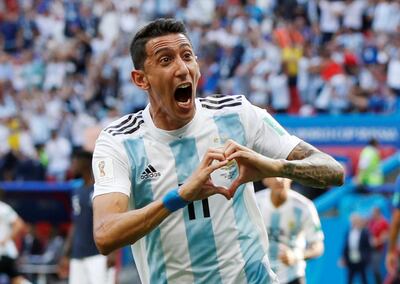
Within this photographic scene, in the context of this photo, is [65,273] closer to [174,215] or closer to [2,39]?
[174,215]

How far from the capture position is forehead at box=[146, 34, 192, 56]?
5.40 m

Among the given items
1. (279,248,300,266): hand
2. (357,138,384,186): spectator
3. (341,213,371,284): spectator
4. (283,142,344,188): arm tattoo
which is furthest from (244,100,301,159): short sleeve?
(357,138,384,186): spectator

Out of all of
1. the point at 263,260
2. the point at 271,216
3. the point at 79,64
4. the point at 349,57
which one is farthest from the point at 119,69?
the point at 263,260

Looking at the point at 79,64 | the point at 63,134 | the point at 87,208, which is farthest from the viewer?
the point at 79,64

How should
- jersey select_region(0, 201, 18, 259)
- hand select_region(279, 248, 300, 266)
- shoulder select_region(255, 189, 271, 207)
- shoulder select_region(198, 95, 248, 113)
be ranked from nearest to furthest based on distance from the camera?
shoulder select_region(198, 95, 248, 113) < hand select_region(279, 248, 300, 266) < shoulder select_region(255, 189, 271, 207) < jersey select_region(0, 201, 18, 259)

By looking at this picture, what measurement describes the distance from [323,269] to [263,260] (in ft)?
39.1

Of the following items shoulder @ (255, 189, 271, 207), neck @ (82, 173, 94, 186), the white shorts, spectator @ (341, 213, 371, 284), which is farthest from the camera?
spectator @ (341, 213, 371, 284)

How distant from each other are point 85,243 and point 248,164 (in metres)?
7.99

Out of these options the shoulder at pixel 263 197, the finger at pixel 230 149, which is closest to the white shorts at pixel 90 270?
the shoulder at pixel 263 197

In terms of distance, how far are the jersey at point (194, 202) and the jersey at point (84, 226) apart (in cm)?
707

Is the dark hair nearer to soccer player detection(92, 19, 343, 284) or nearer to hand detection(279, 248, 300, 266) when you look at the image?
soccer player detection(92, 19, 343, 284)

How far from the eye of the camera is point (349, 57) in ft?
72.3

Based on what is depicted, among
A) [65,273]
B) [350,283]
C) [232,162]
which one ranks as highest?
[232,162]

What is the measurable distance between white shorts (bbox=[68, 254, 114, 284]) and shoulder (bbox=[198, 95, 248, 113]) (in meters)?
7.02
